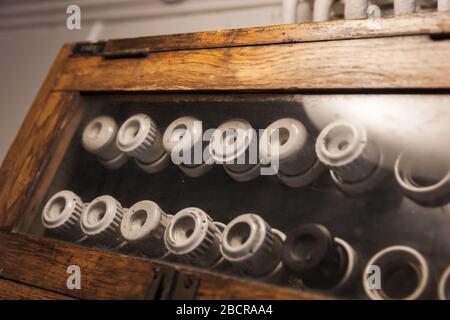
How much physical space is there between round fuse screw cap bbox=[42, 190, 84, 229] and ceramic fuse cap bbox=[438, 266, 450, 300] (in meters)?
0.76

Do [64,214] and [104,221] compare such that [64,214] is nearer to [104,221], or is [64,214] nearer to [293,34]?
[104,221]

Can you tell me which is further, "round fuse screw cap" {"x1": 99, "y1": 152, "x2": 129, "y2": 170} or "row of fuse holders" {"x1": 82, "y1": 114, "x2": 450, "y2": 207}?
"round fuse screw cap" {"x1": 99, "y1": 152, "x2": 129, "y2": 170}

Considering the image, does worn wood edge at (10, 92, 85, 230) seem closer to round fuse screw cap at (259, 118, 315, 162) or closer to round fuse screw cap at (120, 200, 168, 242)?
round fuse screw cap at (120, 200, 168, 242)

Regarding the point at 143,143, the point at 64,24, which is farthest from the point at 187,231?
the point at 64,24

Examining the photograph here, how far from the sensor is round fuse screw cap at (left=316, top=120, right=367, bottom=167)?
811 mm

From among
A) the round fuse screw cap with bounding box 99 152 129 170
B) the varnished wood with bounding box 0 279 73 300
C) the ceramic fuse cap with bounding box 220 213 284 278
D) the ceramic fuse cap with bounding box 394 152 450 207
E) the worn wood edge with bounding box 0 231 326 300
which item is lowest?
the varnished wood with bounding box 0 279 73 300

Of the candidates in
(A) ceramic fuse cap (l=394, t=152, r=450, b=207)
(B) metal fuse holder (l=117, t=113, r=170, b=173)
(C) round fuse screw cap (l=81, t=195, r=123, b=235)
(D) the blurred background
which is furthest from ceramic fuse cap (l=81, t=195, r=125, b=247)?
(D) the blurred background

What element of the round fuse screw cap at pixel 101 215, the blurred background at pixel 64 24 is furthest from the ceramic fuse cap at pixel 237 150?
the blurred background at pixel 64 24

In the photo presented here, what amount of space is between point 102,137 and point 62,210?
21 centimetres

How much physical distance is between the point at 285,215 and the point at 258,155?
0.46 feet

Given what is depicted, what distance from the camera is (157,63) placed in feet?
3.54
